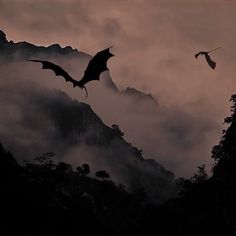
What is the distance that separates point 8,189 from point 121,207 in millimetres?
128571

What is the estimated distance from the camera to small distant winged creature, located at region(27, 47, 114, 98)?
663 centimetres

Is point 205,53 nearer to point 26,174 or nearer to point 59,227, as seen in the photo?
point 59,227

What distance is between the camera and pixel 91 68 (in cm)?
697

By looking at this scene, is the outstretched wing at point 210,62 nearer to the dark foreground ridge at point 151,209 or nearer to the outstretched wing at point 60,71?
the outstretched wing at point 60,71

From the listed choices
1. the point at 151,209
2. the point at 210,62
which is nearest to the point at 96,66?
the point at 210,62

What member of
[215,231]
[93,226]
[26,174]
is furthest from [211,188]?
[26,174]

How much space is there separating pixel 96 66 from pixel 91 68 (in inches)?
6.1

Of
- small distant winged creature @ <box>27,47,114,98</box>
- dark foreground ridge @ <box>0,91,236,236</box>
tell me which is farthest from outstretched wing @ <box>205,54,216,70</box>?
dark foreground ridge @ <box>0,91,236,236</box>

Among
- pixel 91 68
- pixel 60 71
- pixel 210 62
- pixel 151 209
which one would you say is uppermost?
pixel 151 209

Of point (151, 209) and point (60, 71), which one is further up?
point (151, 209)

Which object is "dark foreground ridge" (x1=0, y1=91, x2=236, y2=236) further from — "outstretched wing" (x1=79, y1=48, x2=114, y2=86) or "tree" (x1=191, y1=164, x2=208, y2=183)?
"outstretched wing" (x1=79, y1=48, x2=114, y2=86)

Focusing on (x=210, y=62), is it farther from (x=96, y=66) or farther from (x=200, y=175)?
(x=200, y=175)

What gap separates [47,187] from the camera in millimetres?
80812

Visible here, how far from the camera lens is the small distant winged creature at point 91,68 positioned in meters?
6.63
